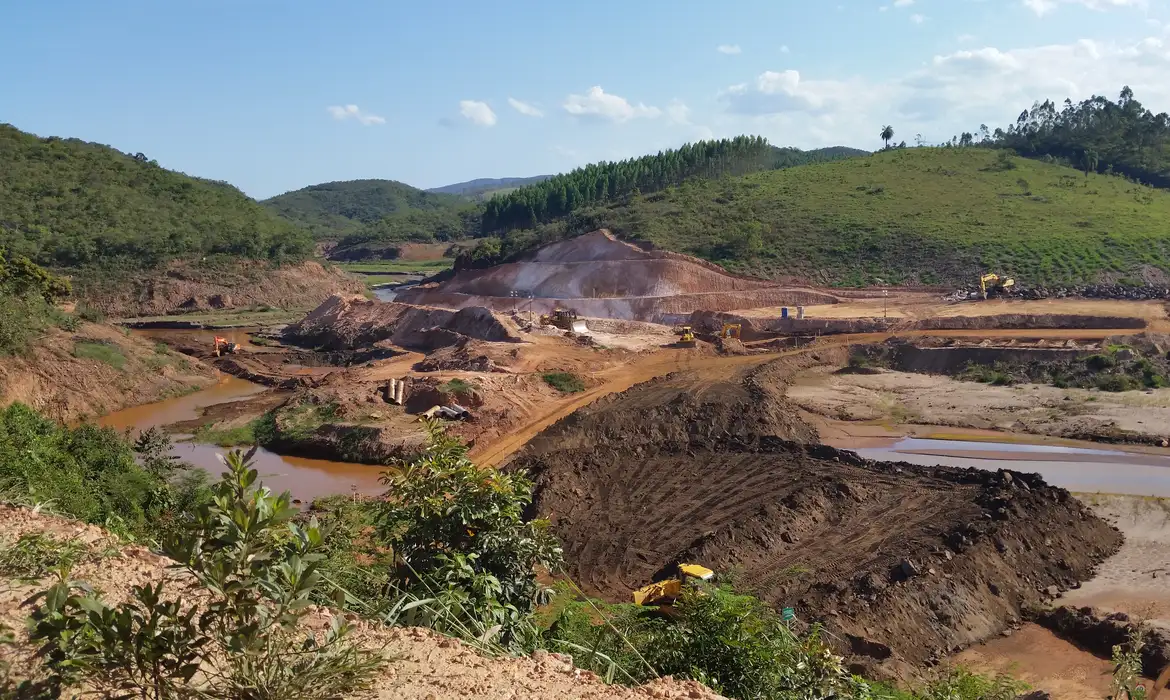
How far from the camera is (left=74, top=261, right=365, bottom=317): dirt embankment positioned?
196 feet

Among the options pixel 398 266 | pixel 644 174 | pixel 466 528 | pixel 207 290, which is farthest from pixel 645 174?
pixel 466 528

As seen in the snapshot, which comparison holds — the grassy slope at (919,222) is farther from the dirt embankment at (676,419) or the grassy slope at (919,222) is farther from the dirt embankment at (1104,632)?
the dirt embankment at (1104,632)

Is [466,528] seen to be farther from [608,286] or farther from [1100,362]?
[608,286]

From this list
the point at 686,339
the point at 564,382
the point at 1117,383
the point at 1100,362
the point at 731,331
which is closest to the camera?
the point at 1117,383

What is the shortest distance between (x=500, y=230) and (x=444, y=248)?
17.3 m

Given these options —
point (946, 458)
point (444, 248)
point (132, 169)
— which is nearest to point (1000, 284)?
point (946, 458)

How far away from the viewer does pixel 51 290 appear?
123 feet

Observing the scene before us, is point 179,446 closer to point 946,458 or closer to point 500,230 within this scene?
point 946,458

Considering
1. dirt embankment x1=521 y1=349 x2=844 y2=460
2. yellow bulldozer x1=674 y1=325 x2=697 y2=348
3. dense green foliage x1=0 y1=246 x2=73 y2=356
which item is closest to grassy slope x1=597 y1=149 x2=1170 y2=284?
yellow bulldozer x1=674 y1=325 x2=697 y2=348

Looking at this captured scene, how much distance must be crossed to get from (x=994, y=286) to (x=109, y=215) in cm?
6368

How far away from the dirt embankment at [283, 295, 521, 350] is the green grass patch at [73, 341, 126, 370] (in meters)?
14.3

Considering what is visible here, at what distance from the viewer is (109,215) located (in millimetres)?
66562

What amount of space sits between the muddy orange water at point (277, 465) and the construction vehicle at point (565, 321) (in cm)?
1712

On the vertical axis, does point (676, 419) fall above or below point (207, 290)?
below
